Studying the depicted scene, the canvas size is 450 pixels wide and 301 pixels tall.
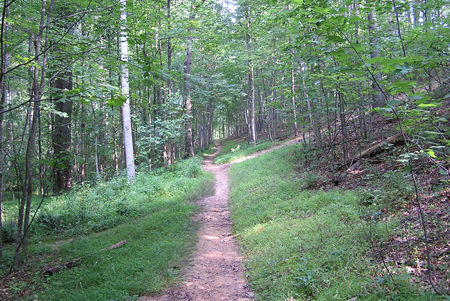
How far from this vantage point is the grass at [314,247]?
342 cm

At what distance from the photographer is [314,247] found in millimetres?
4723

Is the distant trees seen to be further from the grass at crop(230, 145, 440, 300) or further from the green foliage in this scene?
the grass at crop(230, 145, 440, 300)

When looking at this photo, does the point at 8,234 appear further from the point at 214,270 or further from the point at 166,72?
the point at 166,72

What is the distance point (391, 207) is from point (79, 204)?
918 centimetres

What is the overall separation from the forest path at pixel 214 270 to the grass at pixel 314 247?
28 centimetres

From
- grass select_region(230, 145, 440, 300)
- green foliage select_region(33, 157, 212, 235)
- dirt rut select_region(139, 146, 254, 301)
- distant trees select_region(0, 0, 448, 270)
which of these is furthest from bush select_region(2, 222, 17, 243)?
grass select_region(230, 145, 440, 300)

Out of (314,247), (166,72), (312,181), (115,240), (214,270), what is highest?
(166,72)

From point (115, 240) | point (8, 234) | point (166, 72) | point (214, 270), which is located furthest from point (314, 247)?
point (8, 234)

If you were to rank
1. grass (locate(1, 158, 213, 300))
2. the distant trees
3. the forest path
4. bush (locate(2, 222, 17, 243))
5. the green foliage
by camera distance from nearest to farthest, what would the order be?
the distant trees
the forest path
grass (locate(1, 158, 213, 300))
bush (locate(2, 222, 17, 243))
the green foliage

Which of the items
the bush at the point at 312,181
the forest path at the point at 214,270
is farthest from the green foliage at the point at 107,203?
the bush at the point at 312,181

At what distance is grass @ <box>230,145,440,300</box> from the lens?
135 inches

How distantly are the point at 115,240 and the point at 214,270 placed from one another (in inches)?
115

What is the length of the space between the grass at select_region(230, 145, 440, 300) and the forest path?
0.28 metres

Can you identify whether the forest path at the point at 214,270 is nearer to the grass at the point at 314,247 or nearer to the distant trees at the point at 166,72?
the grass at the point at 314,247
